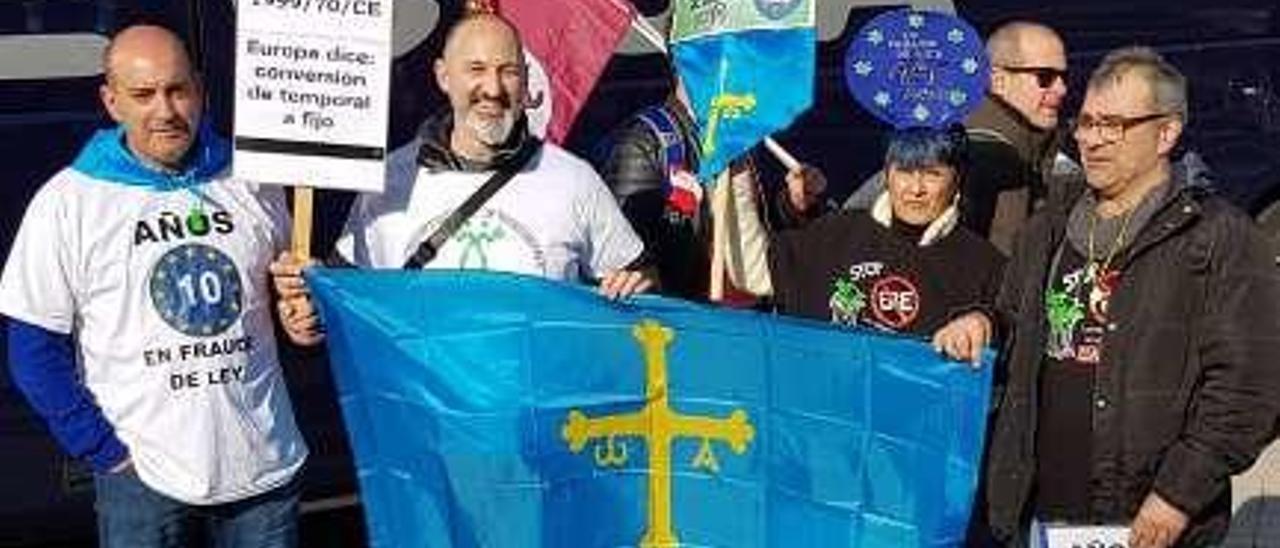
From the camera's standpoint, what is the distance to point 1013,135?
224 inches

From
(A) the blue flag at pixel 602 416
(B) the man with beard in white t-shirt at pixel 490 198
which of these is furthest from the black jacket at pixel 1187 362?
(B) the man with beard in white t-shirt at pixel 490 198

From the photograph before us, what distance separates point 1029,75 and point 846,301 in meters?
1.33

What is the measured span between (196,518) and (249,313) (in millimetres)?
425

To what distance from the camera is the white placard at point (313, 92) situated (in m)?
4.24

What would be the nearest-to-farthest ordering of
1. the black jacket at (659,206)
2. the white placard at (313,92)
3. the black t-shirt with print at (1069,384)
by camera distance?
1. the black t-shirt with print at (1069,384)
2. the white placard at (313,92)
3. the black jacket at (659,206)

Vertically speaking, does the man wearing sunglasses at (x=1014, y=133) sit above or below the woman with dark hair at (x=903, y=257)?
above

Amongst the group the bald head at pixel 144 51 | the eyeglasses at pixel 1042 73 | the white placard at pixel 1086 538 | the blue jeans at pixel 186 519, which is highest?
the eyeglasses at pixel 1042 73

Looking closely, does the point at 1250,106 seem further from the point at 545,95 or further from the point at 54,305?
the point at 54,305

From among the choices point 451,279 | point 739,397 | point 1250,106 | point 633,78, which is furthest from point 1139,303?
point 1250,106

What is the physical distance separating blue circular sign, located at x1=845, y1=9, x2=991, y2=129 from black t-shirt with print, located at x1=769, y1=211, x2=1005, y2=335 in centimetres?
37

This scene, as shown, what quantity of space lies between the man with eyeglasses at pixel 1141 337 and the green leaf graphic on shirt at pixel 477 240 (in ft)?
3.03

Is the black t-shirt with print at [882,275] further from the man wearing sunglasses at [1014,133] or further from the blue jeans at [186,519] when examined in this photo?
the blue jeans at [186,519]

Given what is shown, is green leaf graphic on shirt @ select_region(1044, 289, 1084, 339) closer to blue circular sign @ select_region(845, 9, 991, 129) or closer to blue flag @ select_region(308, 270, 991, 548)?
blue flag @ select_region(308, 270, 991, 548)

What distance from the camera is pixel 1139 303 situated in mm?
4004
